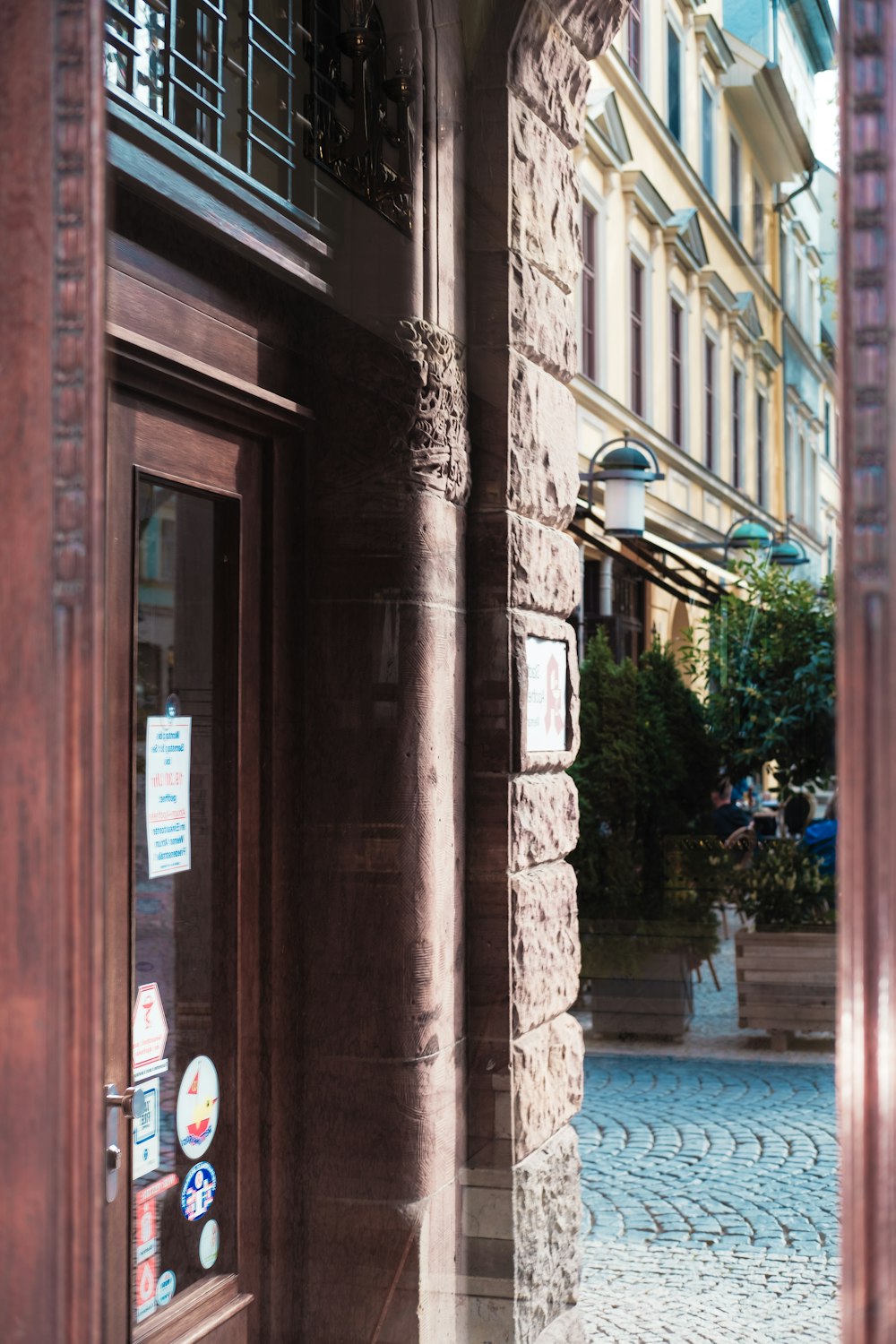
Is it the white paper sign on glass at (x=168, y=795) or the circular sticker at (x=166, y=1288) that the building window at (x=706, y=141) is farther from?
the circular sticker at (x=166, y=1288)

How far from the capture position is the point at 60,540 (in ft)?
5.41

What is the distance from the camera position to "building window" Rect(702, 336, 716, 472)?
17.7 ft

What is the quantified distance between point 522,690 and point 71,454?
1998 mm

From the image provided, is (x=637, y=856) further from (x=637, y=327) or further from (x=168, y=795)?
(x=168, y=795)

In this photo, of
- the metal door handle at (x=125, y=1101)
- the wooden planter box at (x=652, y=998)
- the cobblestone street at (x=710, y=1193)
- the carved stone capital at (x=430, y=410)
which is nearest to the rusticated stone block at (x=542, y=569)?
the carved stone capital at (x=430, y=410)

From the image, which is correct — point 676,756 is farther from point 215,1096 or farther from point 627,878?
point 215,1096

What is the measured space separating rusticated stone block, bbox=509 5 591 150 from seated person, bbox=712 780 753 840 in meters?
2.46

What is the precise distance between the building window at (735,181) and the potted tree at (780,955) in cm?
200

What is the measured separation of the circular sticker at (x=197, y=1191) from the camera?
2957 millimetres

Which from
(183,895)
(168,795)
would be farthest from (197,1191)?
(168,795)

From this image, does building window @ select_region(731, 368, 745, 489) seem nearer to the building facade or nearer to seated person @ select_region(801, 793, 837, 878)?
the building facade

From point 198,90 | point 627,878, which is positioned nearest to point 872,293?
point 198,90

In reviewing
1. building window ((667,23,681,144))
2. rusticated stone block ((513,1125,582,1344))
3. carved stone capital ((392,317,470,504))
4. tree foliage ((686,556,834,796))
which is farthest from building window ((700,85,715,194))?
rusticated stone block ((513,1125,582,1344))

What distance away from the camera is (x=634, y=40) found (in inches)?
186
